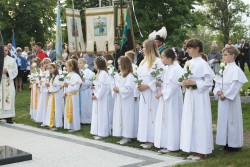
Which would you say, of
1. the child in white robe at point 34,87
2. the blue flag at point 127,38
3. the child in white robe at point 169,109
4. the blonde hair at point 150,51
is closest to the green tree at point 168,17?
the blue flag at point 127,38

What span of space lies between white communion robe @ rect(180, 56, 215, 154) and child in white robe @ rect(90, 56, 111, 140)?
281 centimetres

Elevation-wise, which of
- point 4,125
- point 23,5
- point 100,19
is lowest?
point 4,125

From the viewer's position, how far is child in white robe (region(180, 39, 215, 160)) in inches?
301

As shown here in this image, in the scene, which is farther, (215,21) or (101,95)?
(215,21)

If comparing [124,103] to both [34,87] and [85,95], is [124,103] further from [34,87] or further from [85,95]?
[34,87]

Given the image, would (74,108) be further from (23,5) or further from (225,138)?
(23,5)

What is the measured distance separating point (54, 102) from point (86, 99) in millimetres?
1271

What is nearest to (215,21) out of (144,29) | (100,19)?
(144,29)

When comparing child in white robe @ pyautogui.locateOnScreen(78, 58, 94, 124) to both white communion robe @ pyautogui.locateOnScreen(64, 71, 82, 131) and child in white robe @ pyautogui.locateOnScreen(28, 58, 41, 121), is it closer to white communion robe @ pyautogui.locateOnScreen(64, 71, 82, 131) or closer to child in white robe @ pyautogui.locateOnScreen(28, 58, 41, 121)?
white communion robe @ pyautogui.locateOnScreen(64, 71, 82, 131)

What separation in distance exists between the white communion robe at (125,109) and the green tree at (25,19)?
121 ft

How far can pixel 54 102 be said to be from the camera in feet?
38.7

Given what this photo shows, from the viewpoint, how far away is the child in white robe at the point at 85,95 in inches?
485

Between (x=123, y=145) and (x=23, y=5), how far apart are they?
39581mm

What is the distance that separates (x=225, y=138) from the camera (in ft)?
26.9
